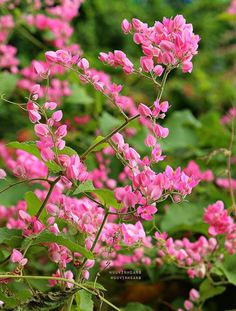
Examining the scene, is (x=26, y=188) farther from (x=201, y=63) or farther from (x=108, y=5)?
(x=201, y=63)

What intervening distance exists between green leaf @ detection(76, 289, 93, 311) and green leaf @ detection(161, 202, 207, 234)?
37cm

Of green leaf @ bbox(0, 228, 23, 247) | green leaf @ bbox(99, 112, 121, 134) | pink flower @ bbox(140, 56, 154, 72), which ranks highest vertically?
green leaf @ bbox(99, 112, 121, 134)

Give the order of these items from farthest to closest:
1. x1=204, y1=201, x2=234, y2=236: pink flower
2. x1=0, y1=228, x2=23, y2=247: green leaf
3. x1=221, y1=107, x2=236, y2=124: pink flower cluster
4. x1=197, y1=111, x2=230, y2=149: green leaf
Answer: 1. x1=197, y1=111, x2=230, y2=149: green leaf
2. x1=221, y1=107, x2=236, y2=124: pink flower cluster
3. x1=204, y1=201, x2=234, y2=236: pink flower
4. x1=0, y1=228, x2=23, y2=247: green leaf

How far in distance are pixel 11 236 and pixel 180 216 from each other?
0.48 meters

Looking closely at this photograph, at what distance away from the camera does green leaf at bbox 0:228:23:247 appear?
0.75 metres

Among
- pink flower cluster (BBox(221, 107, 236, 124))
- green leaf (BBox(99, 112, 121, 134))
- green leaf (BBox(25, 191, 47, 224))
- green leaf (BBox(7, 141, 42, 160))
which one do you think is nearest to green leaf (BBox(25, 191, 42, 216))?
green leaf (BBox(25, 191, 47, 224))

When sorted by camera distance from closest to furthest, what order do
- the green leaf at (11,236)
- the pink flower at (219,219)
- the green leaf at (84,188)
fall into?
1. the green leaf at (84,188)
2. the green leaf at (11,236)
3. the pink flower at (219,219)

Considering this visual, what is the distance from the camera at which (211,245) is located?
0.91m

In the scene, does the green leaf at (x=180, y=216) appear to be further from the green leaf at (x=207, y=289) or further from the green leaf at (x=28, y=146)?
the green leaf at (x=28, y=146)

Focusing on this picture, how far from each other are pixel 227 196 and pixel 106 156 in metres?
0.30

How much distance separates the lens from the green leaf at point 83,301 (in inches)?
27.8

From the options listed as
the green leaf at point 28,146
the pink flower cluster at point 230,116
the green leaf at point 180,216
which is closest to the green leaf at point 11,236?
the green leaf at point 28,146

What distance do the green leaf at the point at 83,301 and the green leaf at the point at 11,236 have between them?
0.33ft

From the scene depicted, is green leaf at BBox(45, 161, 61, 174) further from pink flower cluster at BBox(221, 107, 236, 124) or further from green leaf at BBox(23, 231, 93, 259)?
pink flower cluster at BBox(221, 107, 236, 124)
